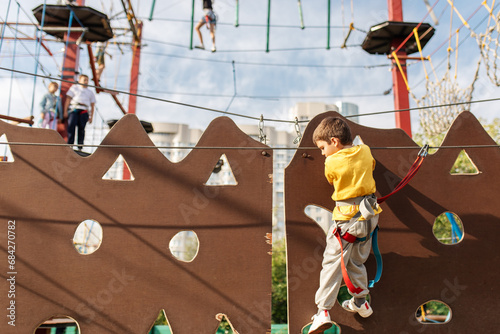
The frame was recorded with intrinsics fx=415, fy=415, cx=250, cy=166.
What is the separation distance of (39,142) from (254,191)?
1969 millimetres

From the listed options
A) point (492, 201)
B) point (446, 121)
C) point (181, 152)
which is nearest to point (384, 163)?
point (492, 201)

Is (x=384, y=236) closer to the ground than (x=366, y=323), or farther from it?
farther from it

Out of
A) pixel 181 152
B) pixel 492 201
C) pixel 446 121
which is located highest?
pixel 181 152

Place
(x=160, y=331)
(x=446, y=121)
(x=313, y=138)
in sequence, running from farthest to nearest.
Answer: (x=160, y=331)
(x=446, y=121)
(x=313, y=138)

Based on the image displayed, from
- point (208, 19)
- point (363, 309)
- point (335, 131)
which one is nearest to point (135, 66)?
point (208, 19)

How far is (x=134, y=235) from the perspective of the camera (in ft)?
11.7

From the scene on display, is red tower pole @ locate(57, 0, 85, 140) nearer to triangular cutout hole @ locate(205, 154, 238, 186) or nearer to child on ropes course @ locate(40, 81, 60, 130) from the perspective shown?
child on ropes course @ locate(40, 81, 60, 130)

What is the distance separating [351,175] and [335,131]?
1.22 feet

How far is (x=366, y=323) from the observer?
3459mm

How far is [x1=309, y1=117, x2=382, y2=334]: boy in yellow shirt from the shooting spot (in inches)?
124

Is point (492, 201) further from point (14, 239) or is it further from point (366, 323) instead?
point (14, 239)

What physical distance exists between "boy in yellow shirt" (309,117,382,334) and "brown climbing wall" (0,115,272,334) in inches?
22.5

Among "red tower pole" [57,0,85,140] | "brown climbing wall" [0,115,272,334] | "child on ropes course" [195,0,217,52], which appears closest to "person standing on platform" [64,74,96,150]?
"red tower pole" [57,0,85,140]

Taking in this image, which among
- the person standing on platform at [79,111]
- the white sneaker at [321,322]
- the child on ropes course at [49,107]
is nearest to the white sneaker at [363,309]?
the white sneaker at [321,322]
